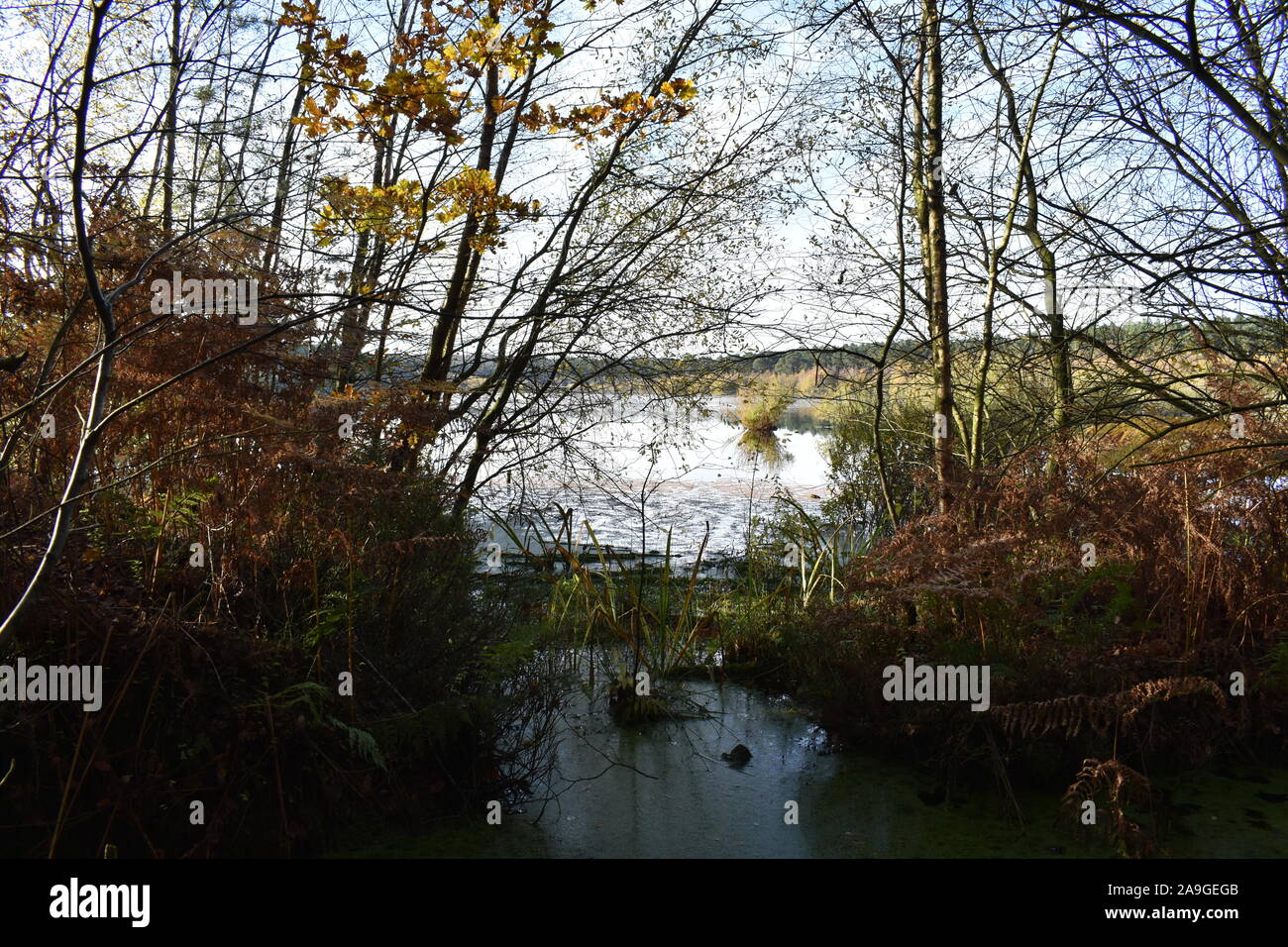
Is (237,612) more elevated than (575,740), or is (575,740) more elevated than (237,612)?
(237,612)

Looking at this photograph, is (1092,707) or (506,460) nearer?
(1092,707)

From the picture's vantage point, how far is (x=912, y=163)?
5316 millimetres

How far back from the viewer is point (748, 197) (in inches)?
220

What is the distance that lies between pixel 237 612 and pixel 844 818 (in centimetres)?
232

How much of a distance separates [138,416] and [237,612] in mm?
953

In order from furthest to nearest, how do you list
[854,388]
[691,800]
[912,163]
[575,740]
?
[854,388] → [912,163] → [575,740] → [691,800]
